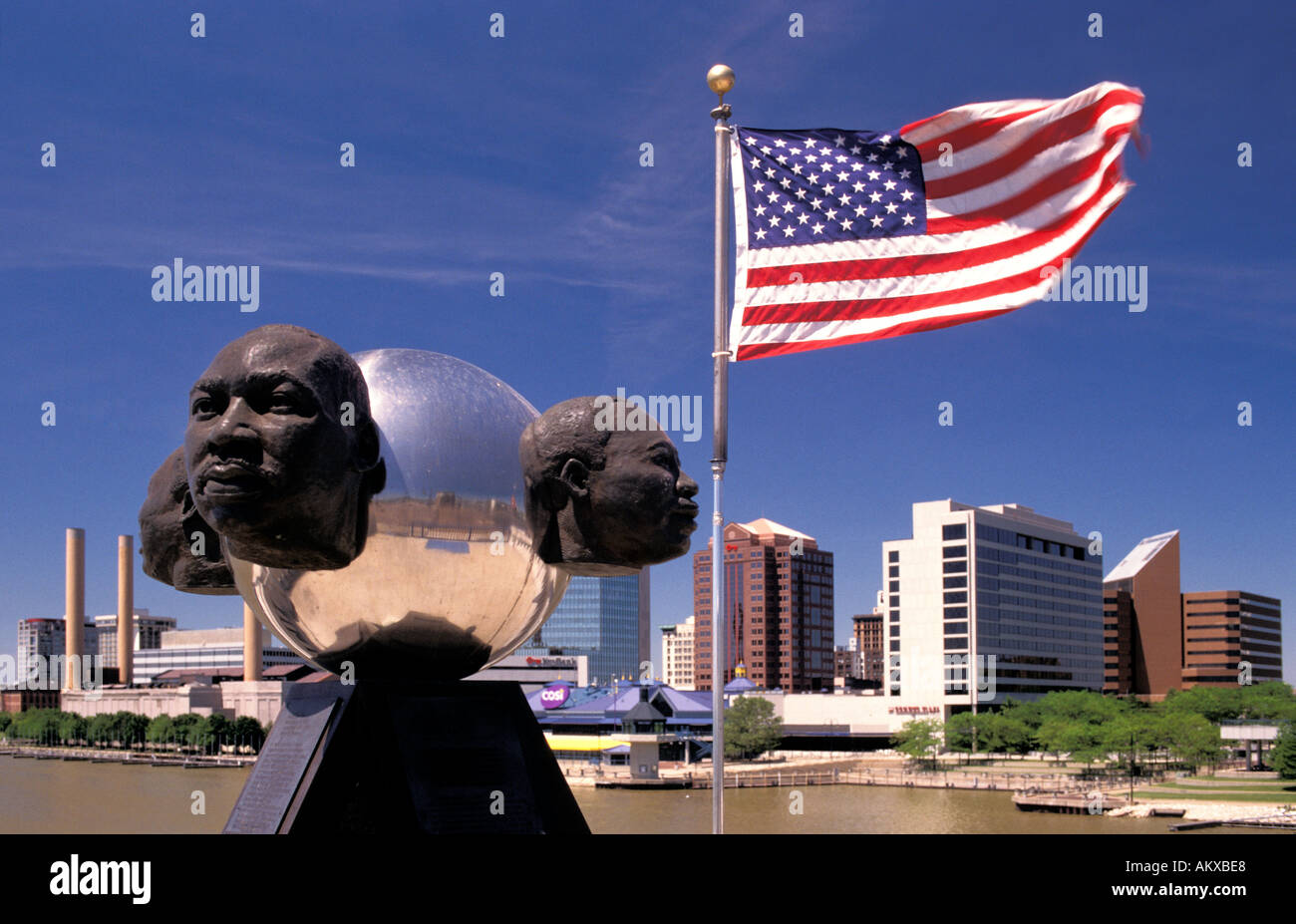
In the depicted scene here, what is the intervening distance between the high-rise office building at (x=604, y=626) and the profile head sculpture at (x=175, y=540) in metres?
168

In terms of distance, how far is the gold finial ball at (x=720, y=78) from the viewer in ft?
38.9

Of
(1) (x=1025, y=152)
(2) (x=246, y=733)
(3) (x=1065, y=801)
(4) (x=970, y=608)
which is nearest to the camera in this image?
(1) (x=1025, y=152)

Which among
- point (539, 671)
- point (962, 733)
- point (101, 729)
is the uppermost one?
point (539, 671)

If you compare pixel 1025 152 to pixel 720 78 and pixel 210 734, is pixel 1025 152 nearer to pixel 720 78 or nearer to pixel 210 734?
pixel 720 78

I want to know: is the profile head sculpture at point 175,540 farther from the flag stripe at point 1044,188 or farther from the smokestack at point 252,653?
the smokestack at point 252,653

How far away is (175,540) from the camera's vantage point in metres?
8.78

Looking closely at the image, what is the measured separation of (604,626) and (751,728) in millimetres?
83915

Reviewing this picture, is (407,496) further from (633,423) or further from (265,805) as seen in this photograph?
(265,805)

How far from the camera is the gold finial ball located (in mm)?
11859

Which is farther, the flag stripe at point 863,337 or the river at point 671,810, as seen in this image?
the river at point 671,810

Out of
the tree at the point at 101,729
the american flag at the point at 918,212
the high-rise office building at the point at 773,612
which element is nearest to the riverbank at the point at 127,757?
the tree at the point at 101,729

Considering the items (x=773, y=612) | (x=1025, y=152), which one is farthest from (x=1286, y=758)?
(x=773, y=612)

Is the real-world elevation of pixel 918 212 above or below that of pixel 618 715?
above
